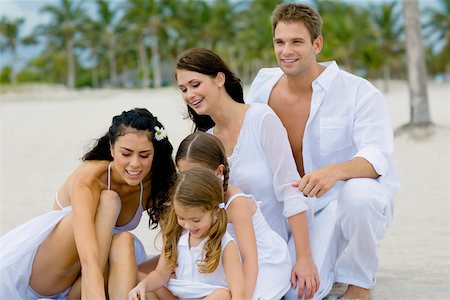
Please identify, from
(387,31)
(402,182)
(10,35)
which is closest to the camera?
(402,182)

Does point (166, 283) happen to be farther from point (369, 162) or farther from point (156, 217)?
point (369, 162)

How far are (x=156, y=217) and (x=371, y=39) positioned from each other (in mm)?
55020

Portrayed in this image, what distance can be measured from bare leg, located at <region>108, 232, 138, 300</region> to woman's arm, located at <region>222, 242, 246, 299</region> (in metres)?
0.53

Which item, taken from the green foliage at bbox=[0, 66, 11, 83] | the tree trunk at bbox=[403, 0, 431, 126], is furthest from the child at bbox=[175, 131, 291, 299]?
the green foliage at bbox=[0, 66, 11, 83]

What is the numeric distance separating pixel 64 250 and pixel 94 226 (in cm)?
25

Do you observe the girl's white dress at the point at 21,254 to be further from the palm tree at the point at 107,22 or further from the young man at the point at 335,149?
the palm tree at the point at 107,22

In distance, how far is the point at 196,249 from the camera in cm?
376

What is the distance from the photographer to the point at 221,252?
12.0 feet

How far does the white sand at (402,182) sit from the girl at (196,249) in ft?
4.42

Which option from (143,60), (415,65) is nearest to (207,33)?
(143,60)

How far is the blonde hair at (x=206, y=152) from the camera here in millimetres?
3816

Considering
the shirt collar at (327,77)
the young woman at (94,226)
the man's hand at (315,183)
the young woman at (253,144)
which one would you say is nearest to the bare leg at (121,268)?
the young woman at (94,226)

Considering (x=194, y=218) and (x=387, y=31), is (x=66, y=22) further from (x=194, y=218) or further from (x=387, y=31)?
(x=194, y=218)

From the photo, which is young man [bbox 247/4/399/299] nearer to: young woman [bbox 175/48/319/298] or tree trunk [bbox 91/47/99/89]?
young woman [bbox 175/48/319/298]
